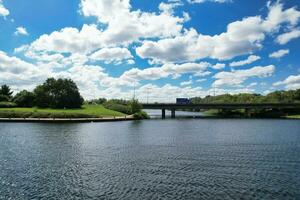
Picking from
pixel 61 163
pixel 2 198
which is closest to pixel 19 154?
pixel 61 163

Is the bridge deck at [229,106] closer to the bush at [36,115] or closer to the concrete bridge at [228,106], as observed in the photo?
the concrete bridge at [228,106]

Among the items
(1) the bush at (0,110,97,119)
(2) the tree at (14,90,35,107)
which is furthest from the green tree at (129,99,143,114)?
(2) the tree at (14,90,35,107)

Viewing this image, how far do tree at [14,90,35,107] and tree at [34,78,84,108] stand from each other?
10.2 ft

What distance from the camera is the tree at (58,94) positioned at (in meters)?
143

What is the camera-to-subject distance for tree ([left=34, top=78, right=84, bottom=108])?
470ft

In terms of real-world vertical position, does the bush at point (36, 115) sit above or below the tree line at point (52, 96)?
below

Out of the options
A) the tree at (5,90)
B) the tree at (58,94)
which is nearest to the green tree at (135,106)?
the tree at (58,94)

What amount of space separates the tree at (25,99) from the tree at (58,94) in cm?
310

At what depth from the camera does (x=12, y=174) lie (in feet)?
87.2

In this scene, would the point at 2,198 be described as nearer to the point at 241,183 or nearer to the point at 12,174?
the point at 12,174

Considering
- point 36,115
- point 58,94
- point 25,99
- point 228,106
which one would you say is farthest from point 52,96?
point 228,106

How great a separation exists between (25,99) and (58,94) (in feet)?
54.3

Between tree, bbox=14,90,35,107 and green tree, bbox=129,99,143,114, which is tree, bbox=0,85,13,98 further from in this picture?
green tree, bbox=129,99,143,114

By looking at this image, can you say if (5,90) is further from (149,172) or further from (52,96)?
(149,172)
